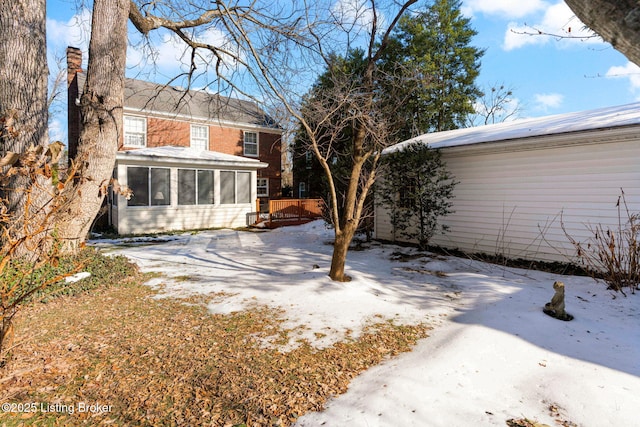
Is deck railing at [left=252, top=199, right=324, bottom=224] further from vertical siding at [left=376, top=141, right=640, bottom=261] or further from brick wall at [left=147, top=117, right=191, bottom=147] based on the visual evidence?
vertical siding at [left=376, top=141, right=640, bottom=261]

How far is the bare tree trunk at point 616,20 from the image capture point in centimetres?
123

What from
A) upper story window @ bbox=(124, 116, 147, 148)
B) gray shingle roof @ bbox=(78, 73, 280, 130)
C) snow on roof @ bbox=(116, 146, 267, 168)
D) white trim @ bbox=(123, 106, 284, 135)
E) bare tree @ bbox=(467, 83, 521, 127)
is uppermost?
bare tree @ bbox=(467, 83, 521, 127)

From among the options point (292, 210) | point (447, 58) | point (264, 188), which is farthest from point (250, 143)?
point (447, 58)

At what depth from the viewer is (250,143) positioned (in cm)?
2044

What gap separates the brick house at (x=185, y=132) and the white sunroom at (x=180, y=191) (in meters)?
0.08

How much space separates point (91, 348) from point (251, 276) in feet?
10.5

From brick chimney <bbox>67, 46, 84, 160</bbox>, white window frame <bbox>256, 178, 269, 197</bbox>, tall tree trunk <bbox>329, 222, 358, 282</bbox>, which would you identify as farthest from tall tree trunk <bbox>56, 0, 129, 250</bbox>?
white window frame <bbox>256, 178, 269, 197</bbox>

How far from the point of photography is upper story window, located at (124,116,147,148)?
16062 mm

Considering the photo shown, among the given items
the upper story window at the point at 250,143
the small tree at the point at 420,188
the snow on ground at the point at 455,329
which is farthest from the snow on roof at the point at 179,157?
the small tree at the point at 420,188

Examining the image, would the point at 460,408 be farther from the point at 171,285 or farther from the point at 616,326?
the point at 171,285

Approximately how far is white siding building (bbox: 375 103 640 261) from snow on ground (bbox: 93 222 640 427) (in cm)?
106

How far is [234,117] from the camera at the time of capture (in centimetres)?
1941

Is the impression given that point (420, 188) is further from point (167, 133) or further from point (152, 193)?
point (167, 133)

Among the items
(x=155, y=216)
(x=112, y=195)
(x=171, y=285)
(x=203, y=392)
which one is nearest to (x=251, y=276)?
(x=171, y=285)
